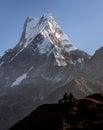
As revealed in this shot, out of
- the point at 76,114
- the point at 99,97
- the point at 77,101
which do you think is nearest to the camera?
the point at 76,114

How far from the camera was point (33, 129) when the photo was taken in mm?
97875

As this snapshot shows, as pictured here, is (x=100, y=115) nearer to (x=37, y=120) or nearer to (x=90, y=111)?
(x=90, y=111)

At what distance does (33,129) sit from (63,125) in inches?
309

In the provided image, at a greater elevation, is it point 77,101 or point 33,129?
point 77,101

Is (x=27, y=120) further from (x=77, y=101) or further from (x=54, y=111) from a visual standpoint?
(x=77, y=101)

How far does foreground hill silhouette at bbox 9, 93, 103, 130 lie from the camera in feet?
311

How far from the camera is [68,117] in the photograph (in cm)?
9988

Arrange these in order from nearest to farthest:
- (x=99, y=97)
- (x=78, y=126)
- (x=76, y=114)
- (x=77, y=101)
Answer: (x=78, y=126) < (x=76, y=114) < (x=77, y=101) < (x=99, y=97)

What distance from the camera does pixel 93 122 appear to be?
94.9 m

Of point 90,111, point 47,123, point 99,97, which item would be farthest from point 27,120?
point 99,97

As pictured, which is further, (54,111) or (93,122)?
(54,111)

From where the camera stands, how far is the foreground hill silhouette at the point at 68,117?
9482cm

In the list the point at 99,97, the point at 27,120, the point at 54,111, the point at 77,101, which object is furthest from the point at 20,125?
the point at 99,97

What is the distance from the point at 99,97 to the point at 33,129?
27895 millimetres
